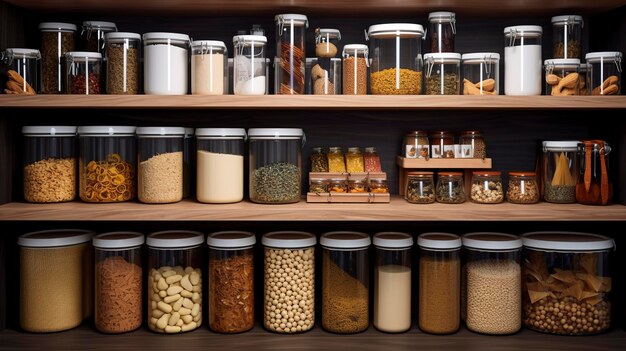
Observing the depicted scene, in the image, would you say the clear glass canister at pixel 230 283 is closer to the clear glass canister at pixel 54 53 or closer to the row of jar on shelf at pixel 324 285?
the row of jar on shelf at pixel 324 285

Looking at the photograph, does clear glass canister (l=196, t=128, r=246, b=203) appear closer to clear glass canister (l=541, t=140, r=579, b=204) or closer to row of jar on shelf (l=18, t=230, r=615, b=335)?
row of jar on shelf (l=18, t=230, r=615, b=335)

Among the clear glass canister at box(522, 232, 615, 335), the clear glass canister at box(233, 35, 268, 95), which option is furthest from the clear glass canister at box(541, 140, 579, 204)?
the clear glass canister at box(233, 35, 268, 95)

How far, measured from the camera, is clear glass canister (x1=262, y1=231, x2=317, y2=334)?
1.87 meters

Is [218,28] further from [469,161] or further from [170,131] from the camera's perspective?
[469,161]

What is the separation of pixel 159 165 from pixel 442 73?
92 cm

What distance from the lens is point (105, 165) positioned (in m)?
1.89

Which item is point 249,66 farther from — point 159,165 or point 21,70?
point 21,70

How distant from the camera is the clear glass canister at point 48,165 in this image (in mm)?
1888

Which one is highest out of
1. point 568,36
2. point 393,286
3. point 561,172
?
point 568,36

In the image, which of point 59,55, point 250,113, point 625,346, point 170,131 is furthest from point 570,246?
point 59,55

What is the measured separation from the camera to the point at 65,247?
6.20 feet

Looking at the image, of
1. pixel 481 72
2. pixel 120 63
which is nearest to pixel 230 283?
pixel 120 63

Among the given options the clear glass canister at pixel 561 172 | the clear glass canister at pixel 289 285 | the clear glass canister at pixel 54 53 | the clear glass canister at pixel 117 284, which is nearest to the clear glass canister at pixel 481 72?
the clear glass canister at pixel 561 172

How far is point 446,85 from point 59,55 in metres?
1.21
